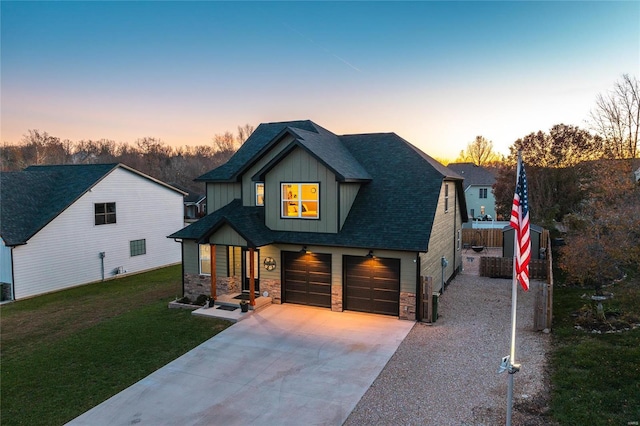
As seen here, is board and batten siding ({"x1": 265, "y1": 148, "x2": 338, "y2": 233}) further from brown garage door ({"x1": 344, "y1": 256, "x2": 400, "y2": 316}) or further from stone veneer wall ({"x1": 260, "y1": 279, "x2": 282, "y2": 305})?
stone veneer wall ({"x1": 260, "y1": 279, "x2": 282, "y2": 305})

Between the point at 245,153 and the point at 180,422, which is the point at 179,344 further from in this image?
the point at 245,153

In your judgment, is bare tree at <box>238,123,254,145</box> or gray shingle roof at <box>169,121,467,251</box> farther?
bare tree at <box>238,123,254,145</box>

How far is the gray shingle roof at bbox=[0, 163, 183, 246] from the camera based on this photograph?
59.1 feet

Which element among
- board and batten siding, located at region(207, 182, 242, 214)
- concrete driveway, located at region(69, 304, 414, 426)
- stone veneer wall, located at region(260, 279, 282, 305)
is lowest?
concrete driveway, located at region(69, 304, 414, 426)

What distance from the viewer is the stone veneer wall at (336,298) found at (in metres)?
13.8

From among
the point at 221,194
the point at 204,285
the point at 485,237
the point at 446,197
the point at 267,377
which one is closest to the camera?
the point at 267,377

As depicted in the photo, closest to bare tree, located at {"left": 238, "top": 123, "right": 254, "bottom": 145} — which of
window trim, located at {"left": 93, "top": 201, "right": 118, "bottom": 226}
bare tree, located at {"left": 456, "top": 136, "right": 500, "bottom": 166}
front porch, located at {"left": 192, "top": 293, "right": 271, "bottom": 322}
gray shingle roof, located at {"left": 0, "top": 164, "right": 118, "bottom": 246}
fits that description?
bare tree, located at {"left": 456, "top": 136, "right": 500, "bottom": 166}

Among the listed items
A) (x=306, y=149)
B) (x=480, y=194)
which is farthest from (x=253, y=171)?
(x=480, y=194)

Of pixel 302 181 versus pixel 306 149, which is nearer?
pixel 306 149

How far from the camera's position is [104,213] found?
2162cm

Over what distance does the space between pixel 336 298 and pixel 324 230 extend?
261 centimetres

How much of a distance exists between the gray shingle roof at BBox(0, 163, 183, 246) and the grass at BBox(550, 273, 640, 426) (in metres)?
21.6

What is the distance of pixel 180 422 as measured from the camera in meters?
7.07

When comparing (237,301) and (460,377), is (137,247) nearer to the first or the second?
(237,301)
